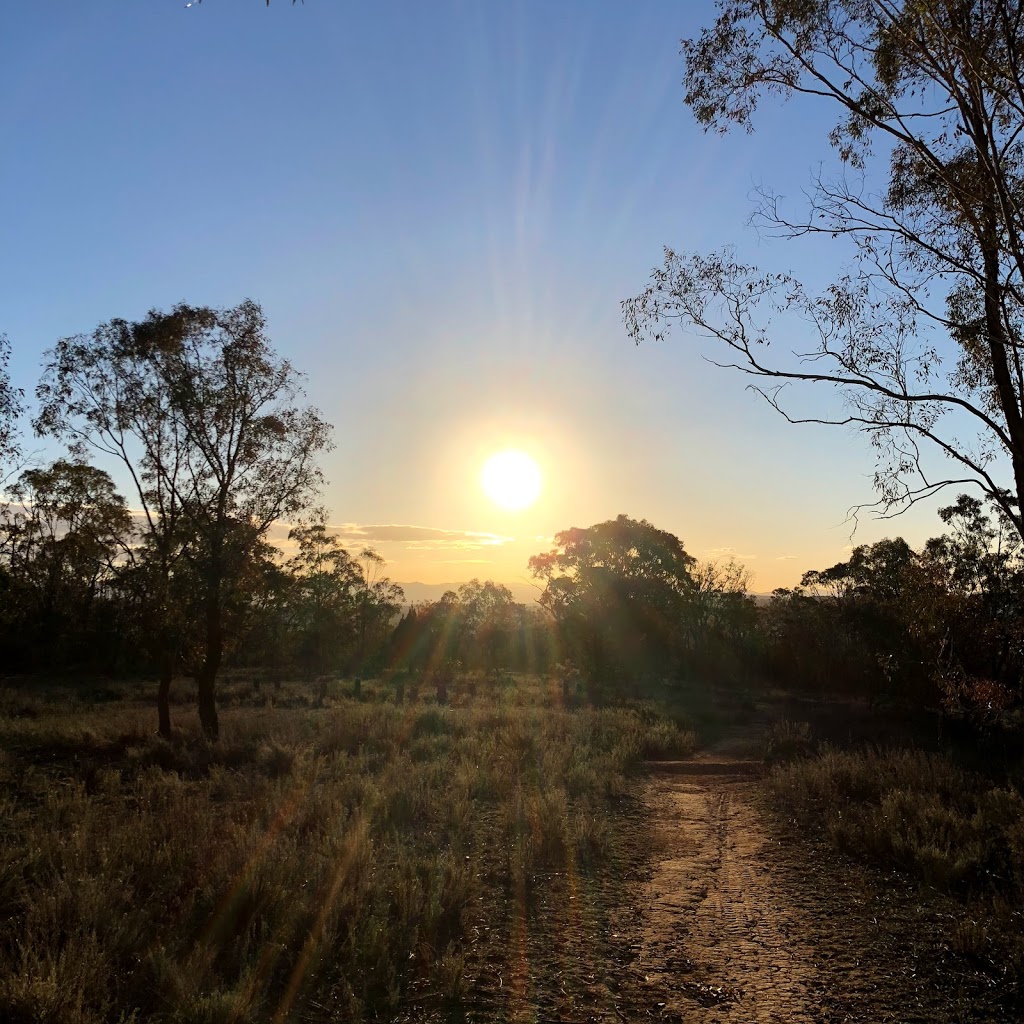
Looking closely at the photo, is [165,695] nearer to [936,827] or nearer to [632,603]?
[936,827]

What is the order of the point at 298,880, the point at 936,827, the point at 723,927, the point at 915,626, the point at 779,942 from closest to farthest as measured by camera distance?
the point at 779,942, the point at 723,927, the point at 298,880, the point at 936,827, the point at 915,626

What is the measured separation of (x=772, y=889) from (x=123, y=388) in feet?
56.7

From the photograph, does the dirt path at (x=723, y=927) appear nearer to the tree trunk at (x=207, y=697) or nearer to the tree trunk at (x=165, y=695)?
the tree trunk at (x=207, y=697)

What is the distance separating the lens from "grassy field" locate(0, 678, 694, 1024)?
5.16 meters

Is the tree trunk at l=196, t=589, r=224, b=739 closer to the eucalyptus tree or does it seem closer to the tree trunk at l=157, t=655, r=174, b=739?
the tree trunk at l=157, t=655, r=174, b=739

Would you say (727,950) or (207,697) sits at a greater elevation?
(207,697)

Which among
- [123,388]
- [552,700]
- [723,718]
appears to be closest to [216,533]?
[123,388]

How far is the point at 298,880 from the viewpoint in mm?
7043

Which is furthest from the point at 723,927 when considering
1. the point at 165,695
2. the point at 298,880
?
the point at 165,695

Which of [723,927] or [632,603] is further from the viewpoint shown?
[632,603]

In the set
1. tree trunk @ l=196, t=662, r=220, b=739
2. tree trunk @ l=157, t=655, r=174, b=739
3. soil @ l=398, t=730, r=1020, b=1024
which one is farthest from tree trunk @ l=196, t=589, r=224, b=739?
soil @ l=398, t=730, r=1020, b=1024

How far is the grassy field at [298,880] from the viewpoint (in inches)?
203

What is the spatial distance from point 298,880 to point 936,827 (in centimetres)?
748

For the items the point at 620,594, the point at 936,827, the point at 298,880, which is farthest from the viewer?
the point at 620,594
